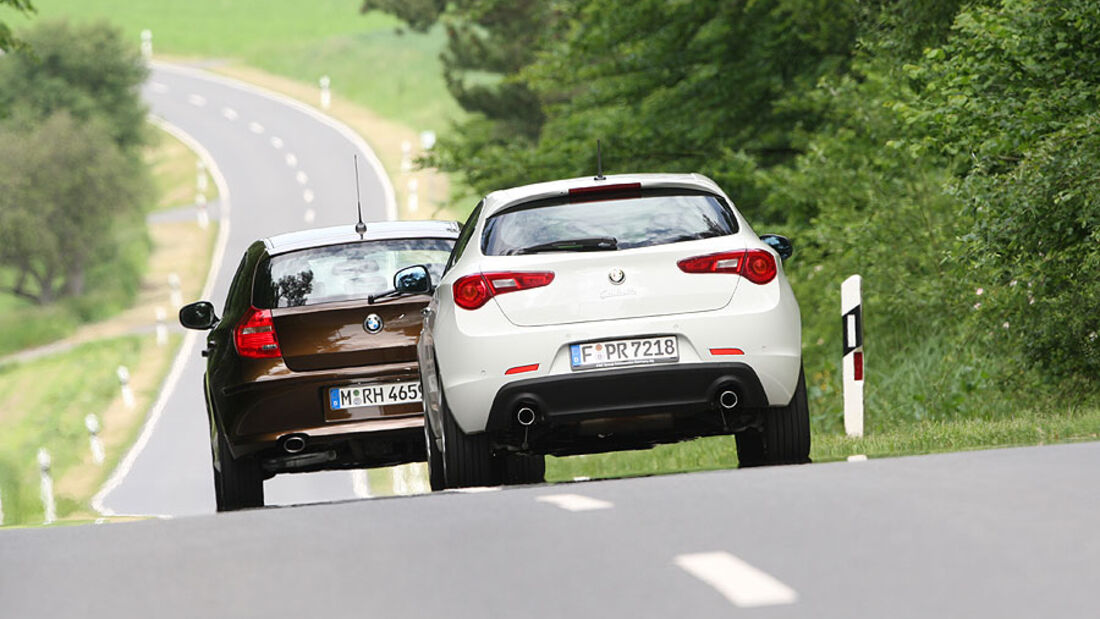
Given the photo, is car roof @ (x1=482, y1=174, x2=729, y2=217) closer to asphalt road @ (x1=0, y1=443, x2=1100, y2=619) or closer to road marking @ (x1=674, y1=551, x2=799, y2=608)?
asphalt road @ (x1=0, y1=443, x2=1100, y2=619)

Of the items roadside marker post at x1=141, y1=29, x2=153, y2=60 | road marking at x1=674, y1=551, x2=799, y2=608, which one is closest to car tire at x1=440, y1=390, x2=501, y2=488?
road marking at x1=674, y1=551, x2=799, y2=608

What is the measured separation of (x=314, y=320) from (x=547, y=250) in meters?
2.33

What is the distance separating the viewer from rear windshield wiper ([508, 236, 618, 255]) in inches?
388

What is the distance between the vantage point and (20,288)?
2881 inches

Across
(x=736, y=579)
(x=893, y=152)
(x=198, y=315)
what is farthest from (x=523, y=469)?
(x=893, y=152)

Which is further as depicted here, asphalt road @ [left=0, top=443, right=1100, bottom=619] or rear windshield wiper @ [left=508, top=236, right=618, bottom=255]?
rear windshield wiper @ [left=508, top=236, right=618, bottom=255]

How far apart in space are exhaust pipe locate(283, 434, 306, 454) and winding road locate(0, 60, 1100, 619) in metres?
1.96

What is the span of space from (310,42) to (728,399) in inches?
3925

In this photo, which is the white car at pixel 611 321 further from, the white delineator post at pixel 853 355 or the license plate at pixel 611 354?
the white delineator post at pixel 853 355

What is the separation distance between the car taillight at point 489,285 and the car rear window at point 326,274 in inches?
80.7

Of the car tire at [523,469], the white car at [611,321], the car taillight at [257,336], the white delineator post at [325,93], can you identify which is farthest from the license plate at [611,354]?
the white delineator post at [325,93]

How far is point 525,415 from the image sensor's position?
9.85 meters

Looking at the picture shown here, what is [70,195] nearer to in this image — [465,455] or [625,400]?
[465,455]

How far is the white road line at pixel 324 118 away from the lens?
67062 mm
